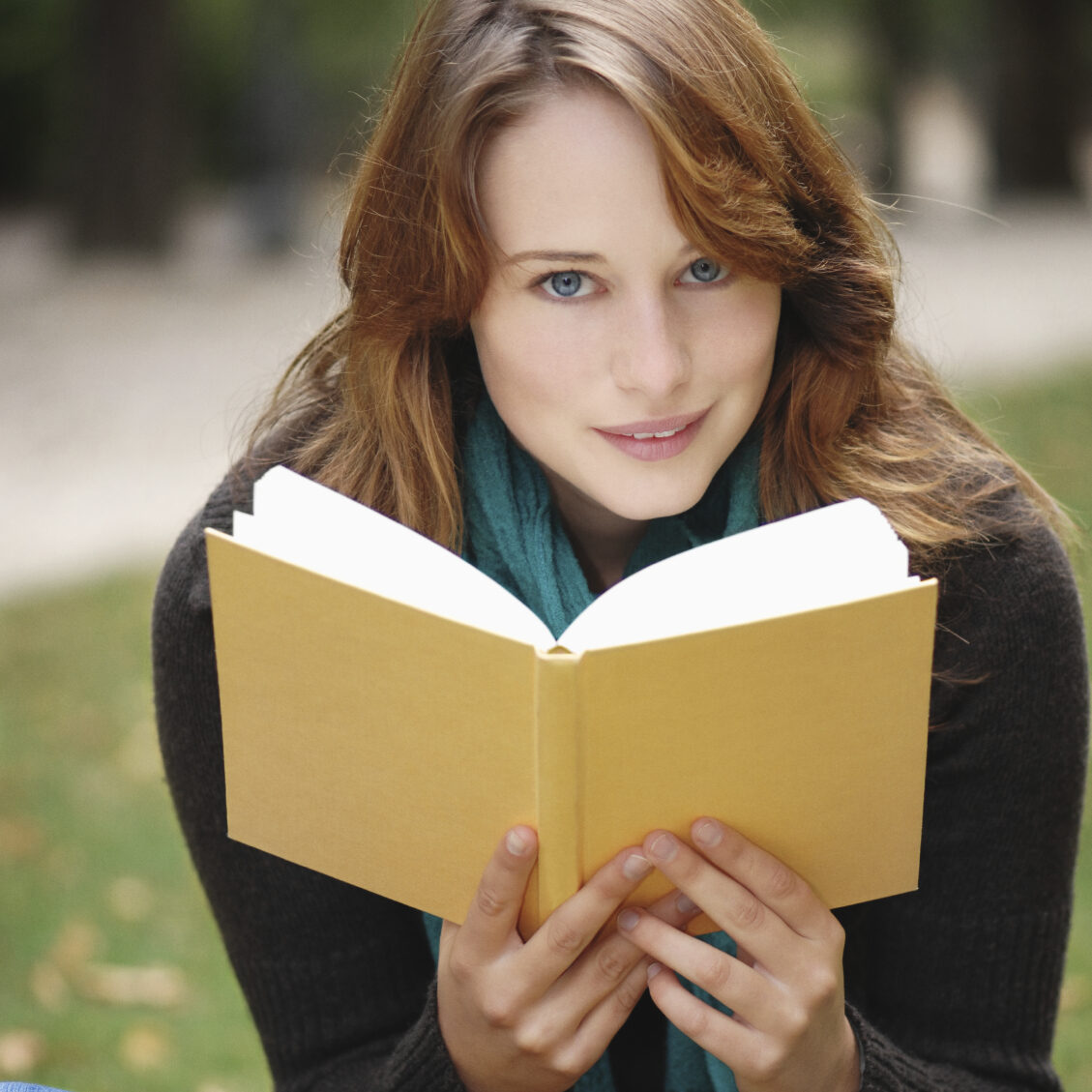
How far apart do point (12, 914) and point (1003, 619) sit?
2.57m

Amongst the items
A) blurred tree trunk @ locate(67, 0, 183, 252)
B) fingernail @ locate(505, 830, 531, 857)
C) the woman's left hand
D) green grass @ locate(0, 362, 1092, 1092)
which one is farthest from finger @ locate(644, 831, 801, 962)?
blurred tree trunk @ locate(67, 0, 183, 252)

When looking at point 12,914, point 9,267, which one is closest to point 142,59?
point 9,267

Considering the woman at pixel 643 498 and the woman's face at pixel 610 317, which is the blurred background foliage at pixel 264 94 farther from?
the woman's face at pixel 610 317

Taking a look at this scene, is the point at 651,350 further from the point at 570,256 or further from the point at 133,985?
the point at 133,985

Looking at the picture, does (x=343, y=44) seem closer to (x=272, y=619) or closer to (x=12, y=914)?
(x=12, y=914)

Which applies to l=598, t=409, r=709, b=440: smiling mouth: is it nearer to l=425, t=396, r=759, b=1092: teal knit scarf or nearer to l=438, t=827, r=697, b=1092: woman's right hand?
l=425, t=396, r=759, b=1092: teal knit scarf

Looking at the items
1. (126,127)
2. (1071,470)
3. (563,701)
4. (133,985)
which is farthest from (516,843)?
(126,127)

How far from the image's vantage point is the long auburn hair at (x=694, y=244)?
157 cm

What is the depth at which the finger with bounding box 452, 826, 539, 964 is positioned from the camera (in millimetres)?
1322

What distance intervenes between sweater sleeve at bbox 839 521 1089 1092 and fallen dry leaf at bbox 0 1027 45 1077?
1.90 metres

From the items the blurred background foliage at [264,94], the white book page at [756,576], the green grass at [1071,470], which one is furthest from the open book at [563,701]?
the blurred background foliage at [264,94]

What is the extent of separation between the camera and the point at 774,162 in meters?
1.63

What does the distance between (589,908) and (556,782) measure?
15 centimetres

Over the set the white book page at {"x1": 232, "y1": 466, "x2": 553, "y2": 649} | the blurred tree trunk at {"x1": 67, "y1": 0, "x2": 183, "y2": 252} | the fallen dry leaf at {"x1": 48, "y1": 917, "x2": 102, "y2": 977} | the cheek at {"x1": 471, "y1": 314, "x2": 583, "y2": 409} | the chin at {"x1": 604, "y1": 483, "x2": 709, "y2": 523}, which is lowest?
the fallen dry leaf at {"x1": 48, "y1": 917, "x2": 102, "y2": 977}
